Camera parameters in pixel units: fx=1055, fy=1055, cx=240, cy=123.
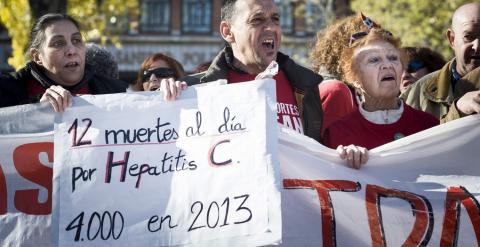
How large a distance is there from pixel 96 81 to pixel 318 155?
1287 millimetres

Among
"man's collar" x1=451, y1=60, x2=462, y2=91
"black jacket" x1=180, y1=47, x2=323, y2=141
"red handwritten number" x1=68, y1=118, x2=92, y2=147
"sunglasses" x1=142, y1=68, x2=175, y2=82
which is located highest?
"sunglasses" x1=142, y1=68, x2=175, y2=82

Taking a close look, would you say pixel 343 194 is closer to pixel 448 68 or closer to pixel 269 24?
pixel 269 24

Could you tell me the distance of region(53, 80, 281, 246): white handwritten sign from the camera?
4.28 m

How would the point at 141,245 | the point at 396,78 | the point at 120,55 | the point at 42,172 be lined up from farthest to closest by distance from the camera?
the point at 120,55 → the point at 396,78 → the point at 42,172 → the point at 141,245

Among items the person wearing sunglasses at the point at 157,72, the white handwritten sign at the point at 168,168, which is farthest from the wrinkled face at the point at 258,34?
the person wearing sunglasses at the point at 157,72

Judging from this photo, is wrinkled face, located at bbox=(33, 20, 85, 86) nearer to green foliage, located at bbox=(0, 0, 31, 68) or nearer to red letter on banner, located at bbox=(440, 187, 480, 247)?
red letter on banner, located at bbox=(440, 187, 480, 247)

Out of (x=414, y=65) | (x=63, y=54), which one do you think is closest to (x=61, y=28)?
(x=63, y=54)

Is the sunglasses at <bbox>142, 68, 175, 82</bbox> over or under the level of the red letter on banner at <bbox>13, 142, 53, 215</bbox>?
over

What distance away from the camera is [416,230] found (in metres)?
4.50

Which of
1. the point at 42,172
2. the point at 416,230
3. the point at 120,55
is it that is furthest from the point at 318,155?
the point at 120,55

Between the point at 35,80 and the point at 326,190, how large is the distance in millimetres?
1601

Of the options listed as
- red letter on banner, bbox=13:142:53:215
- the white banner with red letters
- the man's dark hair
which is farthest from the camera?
the man's dark hair

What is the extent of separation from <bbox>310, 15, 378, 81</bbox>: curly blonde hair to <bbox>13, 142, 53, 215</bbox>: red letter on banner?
1.82 metres

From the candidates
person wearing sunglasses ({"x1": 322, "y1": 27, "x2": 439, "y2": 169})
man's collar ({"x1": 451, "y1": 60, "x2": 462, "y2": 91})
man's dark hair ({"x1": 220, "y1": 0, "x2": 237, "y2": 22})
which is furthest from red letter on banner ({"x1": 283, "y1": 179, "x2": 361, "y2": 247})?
man's collar ({"x1": 451, "y1": 60, "x2": 462, "y2": 91})
